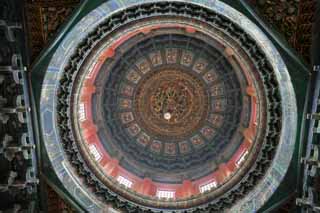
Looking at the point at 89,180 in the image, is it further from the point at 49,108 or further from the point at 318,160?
the point at 318,160

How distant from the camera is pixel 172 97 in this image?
23.1 m

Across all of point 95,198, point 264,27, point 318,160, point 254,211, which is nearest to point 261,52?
point 264,27

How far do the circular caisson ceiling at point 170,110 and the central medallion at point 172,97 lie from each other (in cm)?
7

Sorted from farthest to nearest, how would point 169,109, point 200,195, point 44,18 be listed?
point 169,109
point 200,195
point 44,18

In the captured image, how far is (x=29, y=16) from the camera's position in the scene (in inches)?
534

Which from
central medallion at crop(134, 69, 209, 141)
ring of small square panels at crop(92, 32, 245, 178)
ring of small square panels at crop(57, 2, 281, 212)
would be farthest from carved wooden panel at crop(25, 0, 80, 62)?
central medallion at crop(134, 69, 209, 141)

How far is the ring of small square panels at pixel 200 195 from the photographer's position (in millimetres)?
14523

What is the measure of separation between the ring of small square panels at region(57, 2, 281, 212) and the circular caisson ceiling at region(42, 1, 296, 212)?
49 mm

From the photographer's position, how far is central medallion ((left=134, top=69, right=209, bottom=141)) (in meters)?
23.0

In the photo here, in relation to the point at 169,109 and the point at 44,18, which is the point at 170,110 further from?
the point at 44,18

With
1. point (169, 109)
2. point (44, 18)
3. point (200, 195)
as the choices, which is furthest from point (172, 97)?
point (44, 18)

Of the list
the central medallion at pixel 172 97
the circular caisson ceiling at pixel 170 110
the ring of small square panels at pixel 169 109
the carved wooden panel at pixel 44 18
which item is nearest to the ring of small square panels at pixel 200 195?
the circular caisson ceiling at pixel 170 110

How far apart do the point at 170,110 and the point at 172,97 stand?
0.94 metres

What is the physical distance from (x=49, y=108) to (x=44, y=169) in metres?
2.96
